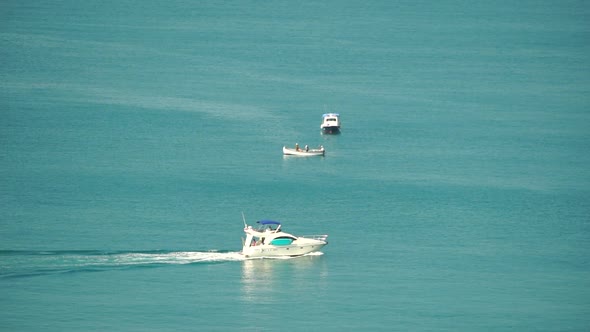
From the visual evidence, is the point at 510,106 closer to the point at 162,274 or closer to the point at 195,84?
the point at 195,84

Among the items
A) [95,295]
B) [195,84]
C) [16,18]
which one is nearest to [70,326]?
[95,295]

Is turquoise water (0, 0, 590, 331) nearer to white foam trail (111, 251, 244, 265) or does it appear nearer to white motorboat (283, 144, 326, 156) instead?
white foam trail (111, 251, 244, 265)

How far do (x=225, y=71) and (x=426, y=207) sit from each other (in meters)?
59.4

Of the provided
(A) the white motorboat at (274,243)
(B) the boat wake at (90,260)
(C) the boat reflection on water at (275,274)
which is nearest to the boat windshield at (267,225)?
(A) the white motorboat at (274,243)

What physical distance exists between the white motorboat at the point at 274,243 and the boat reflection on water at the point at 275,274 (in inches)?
16.9

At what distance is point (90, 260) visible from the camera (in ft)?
305

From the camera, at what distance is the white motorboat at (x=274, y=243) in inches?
3735

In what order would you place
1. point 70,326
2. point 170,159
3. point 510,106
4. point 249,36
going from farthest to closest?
point 249,36 < point 510,106 < point 170,159 < point 70,326

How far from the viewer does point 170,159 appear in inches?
4788

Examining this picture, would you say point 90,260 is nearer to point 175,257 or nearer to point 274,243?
point 175,257

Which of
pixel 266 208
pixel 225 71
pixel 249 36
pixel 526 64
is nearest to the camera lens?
pixel 266 208

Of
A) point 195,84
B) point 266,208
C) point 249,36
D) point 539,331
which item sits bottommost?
point 539,331

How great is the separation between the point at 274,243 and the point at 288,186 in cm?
1892

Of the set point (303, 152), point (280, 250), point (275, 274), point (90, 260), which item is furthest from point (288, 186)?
point (90, 260)
